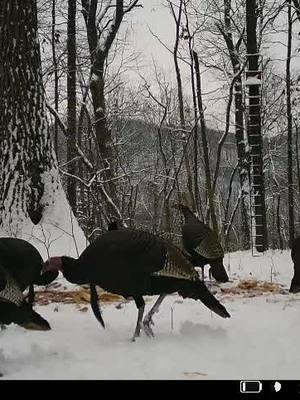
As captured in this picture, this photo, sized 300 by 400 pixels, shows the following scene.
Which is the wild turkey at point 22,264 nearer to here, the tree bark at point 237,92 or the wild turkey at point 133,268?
the wild turkey at point 133,268

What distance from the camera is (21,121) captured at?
745cm

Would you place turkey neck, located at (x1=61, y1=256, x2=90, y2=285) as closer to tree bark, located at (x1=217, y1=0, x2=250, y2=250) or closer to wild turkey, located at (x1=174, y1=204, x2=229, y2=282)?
wild turkey, located at (x1=174, y1=204, x2=229, y2=282)

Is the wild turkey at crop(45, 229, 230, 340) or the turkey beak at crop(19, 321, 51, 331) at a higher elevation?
the wild turkey at crop(45, 229, 230, 340)

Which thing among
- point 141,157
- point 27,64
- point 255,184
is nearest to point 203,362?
point 27,64

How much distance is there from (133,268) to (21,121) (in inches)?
167

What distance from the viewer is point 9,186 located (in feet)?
23.9

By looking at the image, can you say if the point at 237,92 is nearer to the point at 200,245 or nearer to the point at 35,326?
the point at 200,245

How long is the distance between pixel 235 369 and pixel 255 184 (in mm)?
9257

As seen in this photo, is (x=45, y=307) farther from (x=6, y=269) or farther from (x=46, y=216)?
(x=46, y=216)

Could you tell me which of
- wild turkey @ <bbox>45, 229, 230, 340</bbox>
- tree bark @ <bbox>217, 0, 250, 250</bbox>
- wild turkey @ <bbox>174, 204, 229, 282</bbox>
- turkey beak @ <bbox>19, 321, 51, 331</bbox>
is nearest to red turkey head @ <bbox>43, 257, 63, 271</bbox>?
wild turkey @ <bbox>45, 229, 230, 340</bbox>

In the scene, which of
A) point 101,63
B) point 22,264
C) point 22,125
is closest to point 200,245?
point 22,264
